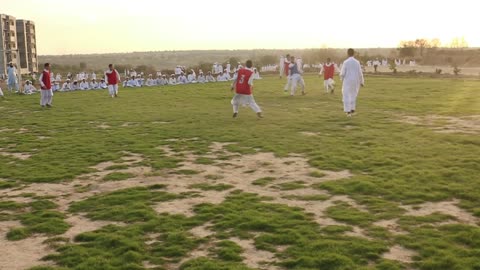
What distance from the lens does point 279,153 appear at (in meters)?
9.83

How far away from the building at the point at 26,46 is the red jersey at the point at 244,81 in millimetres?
68404

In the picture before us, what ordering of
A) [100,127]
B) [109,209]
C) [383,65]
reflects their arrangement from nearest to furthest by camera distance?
[109,209] < [100,127] < [383,65]

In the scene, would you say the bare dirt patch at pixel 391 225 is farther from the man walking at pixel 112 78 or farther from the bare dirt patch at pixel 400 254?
the man walking at pixel 112 78


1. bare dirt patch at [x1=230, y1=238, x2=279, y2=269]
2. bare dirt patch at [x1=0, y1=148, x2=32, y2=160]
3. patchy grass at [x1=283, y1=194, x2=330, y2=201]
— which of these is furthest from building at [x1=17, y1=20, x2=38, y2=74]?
bare dirt patch at [x1=230, y1=238, x2=279, y2=269]

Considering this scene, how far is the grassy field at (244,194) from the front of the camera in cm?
493

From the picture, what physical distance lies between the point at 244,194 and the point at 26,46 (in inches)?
3157

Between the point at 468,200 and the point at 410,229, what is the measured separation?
1.49 metres

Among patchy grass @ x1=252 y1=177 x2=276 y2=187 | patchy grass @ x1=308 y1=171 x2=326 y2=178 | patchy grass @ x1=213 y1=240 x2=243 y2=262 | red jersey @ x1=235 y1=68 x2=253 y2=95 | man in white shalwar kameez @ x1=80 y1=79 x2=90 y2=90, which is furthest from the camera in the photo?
man in white shalwar kameez @ x1=80 y1=79 x2=90 y2=90

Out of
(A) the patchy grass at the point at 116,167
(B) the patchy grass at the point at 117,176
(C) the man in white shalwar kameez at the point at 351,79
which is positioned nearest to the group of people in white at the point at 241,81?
(C) the man in white shalwar kameez at the point at 351,79

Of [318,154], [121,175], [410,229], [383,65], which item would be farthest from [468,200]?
[383,65]

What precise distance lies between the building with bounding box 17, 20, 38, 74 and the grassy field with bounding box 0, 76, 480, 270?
69.6 meters

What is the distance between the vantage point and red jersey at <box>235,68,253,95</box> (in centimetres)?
1430

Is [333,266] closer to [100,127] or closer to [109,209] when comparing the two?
[109,209]

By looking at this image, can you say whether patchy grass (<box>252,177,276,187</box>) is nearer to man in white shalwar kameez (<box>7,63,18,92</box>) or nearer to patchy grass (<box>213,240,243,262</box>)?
patchy grass (<box>213,240,243,262</box>)
